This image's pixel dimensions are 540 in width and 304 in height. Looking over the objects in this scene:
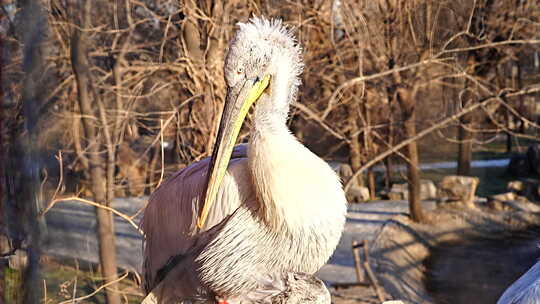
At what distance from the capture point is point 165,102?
3.99 metres

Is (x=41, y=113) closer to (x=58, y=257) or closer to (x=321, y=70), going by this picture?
(x=58, y=257)

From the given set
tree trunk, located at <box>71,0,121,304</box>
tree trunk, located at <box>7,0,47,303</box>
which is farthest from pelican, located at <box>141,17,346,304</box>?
tree trunk, located at <box>71,0,121,304</box>

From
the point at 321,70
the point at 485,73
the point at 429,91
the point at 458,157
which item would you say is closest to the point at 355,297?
the point at 321,70

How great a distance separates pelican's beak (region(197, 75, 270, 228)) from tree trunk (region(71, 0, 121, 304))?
138 cm

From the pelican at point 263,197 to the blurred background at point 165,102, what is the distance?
405mm

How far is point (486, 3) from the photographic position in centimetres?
519

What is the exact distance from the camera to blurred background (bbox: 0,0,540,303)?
0.65 m

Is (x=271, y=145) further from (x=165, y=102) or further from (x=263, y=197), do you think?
(x=165, y=102)

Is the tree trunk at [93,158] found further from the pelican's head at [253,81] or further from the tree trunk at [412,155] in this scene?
the tree trunk at [412,155]

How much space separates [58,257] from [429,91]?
610 cm

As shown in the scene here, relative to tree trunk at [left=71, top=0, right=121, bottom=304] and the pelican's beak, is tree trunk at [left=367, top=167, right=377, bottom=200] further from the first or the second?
the pelican's beak

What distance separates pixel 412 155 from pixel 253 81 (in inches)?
199

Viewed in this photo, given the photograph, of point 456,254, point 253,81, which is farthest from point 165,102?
point 456,254

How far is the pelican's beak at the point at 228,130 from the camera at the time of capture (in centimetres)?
150
